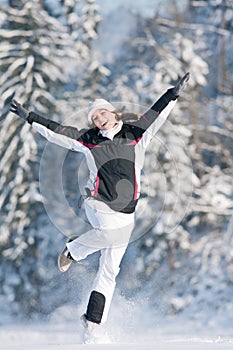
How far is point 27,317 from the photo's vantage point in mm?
21766

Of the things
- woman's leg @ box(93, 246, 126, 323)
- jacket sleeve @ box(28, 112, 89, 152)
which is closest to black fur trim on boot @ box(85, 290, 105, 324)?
woman's leg @ box(93, 246, 126, 323)

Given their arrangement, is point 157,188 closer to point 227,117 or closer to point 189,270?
point 189,270

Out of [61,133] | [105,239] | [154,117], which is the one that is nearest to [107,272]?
[105,239]

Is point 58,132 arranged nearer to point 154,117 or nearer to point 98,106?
point 98,106

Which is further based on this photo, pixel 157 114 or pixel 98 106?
pixel 157 114

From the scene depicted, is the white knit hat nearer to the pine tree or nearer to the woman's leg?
the woman's leg

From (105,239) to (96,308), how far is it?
2.23ft

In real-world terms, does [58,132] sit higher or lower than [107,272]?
higher

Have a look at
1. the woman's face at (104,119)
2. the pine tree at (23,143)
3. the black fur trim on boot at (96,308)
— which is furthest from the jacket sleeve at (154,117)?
the pine tree at (23,143)

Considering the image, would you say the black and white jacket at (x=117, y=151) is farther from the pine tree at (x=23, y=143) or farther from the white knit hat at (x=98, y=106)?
the pine tree at (x=23, y=143)

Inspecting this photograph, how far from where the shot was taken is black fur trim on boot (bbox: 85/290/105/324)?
293 inches

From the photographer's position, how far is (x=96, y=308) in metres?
7.45

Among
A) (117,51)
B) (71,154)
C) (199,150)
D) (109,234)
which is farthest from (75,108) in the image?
(109,234)

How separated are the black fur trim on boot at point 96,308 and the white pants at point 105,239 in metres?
0.04
